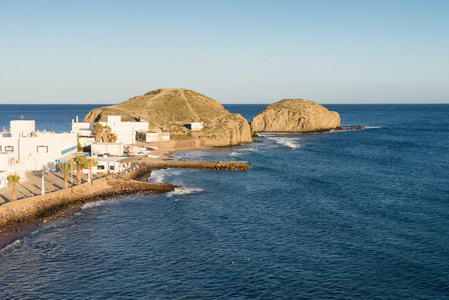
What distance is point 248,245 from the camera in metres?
45.0

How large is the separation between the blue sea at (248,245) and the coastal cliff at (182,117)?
197ft

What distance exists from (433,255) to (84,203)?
154 feet

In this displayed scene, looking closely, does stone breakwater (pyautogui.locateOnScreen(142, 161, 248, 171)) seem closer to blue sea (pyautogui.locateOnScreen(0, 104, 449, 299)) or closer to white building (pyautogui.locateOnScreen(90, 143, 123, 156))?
white building (pyautogui.locateOnScreen(90, 143, 123, 156))

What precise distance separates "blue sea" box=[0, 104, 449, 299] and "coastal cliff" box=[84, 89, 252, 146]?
59934 mm

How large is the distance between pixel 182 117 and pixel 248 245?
12873 centimetres

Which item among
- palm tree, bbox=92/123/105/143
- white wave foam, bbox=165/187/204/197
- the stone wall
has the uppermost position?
palm tree, bbox=92/123/105/143

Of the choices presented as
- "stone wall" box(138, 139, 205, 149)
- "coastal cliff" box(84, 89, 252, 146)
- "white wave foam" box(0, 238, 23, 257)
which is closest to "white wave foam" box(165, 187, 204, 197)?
"white wave foam" box(0, 238, 23, 257)

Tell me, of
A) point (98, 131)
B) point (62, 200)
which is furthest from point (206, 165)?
point (62, 200)

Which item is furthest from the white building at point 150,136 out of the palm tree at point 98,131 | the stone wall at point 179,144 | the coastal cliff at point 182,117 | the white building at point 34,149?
the white building at point 34,149

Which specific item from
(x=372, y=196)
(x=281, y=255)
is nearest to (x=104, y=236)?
(x=281, y=255)

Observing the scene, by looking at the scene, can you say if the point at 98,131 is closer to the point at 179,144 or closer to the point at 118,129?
the point at 118,129

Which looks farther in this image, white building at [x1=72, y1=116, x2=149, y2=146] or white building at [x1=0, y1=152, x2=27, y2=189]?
white building at [x1=72, y1=116, x2=149, y2=146]

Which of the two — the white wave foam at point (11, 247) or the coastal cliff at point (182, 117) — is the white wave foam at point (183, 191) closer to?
the white wave foam at point (11, 247)

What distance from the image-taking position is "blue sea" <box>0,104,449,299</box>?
1389 inches
